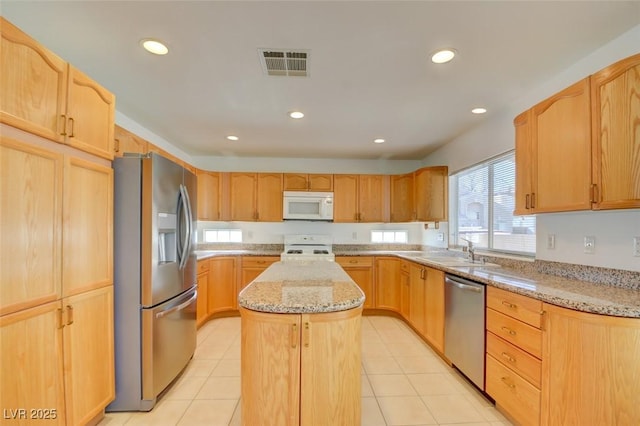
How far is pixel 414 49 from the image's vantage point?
5.69 ft

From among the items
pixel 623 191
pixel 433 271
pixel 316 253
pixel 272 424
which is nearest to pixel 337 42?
pixel 623 191

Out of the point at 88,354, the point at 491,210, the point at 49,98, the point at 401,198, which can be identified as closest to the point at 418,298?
the point at 491,210

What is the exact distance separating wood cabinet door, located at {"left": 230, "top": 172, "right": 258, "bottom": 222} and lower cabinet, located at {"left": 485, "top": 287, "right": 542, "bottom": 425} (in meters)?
3.35

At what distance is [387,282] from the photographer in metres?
4.04

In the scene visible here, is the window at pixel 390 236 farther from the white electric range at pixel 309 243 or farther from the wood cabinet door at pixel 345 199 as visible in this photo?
the white electric range at pixel 309 243

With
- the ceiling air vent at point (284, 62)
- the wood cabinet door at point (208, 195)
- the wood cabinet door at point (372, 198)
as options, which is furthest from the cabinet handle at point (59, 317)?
the wood cabinet door at point (372, 198)

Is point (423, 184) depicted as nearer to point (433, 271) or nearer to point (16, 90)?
point (433, 271)

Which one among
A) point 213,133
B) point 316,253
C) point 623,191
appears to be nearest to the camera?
point 623,191

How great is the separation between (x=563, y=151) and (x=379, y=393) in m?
2.14

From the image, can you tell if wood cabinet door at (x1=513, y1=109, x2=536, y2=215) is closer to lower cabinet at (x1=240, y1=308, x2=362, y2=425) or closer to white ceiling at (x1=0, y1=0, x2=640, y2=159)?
white ceiling at (x1=0, y1=0, x2=640, y2=159)

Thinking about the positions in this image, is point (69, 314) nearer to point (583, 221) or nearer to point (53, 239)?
point (53, 239)

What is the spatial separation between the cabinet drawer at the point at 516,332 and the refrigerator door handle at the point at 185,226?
7.86 feet

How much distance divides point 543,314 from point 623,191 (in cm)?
77

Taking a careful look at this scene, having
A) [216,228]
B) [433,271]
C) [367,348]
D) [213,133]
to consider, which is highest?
[213,133]
